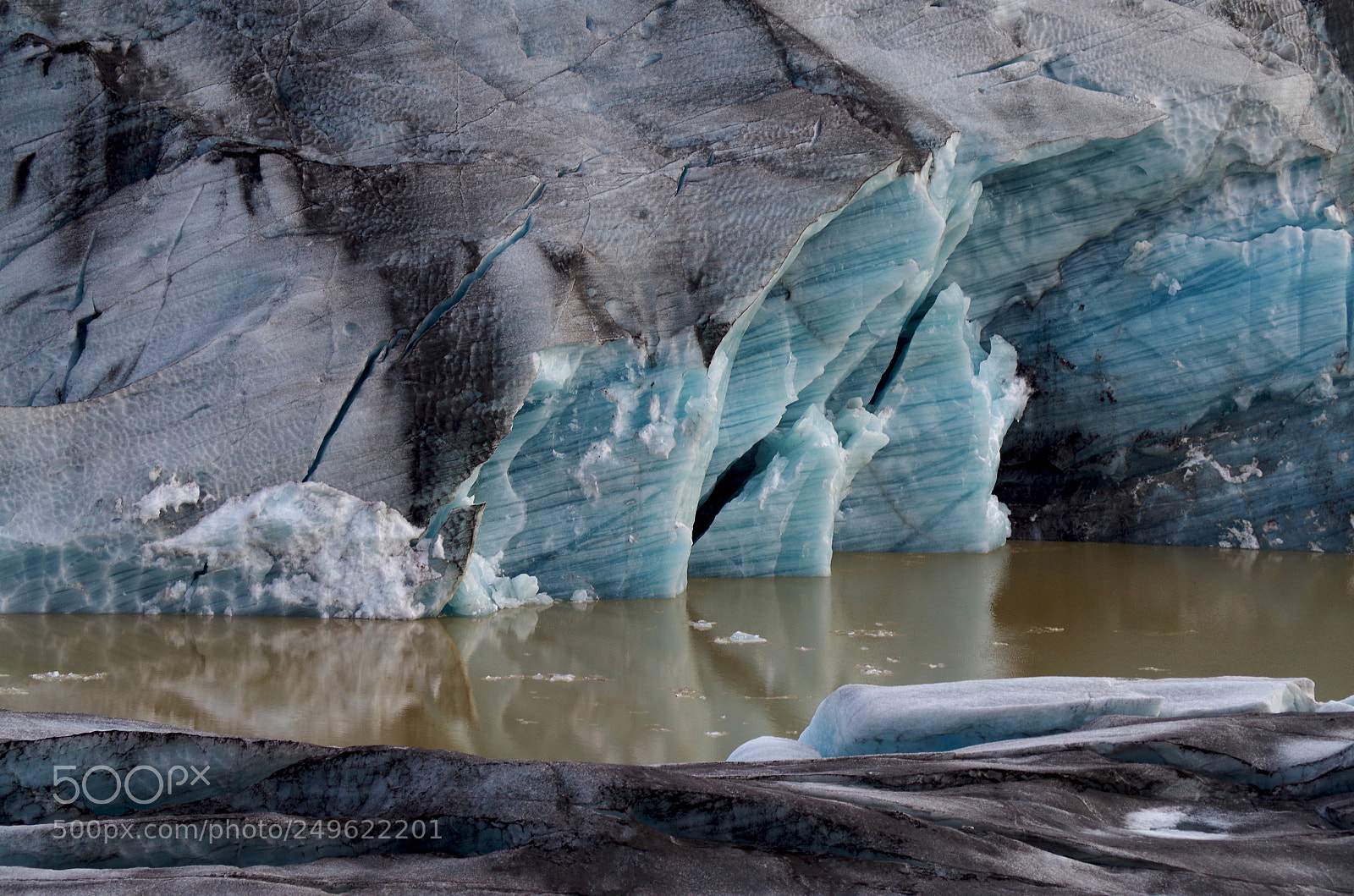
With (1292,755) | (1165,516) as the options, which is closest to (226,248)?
(1292,755)

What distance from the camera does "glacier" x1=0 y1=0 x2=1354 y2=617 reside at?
5.39 m

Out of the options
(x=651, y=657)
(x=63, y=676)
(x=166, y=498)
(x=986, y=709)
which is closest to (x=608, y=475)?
(x=651, y=657)

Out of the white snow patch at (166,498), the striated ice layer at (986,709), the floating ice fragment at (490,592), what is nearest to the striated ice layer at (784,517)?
the floating ice fragment at (490,592)

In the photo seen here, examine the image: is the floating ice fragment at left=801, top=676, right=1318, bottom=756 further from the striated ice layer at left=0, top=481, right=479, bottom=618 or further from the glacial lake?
the striated ice layer at left=0, top=481, right=479, bottom=618

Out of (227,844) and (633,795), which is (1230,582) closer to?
(633,795)

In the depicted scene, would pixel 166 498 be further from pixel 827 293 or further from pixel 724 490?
pixel 827 293

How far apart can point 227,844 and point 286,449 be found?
3.77 metres

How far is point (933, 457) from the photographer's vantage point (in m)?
7.98

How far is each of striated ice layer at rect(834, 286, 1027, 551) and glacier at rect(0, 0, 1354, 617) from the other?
3 centimetres

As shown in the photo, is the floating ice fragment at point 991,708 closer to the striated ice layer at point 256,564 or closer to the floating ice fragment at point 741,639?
the floating ice fragment at point 741,639

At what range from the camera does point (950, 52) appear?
7566 mm

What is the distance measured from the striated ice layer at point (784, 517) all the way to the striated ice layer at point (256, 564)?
1.97 meters

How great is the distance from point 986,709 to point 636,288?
3628mm

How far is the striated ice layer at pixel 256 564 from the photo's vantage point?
514cm
